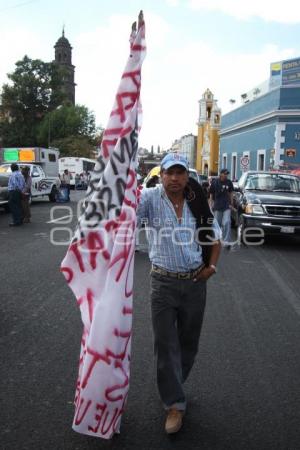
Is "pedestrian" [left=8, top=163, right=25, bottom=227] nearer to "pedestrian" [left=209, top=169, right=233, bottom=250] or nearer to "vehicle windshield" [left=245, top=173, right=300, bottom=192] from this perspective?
"pedestrian" [left=209, top=169, right=233, bottom=250]

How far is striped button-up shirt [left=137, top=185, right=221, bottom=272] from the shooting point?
137 inches

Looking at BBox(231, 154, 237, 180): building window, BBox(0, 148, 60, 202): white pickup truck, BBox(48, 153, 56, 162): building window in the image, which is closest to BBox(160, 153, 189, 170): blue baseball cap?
BBox(0, 148, 60, 202): white pickup truck

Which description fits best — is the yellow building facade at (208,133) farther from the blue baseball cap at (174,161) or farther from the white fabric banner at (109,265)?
the white fabric banner at (109,265)

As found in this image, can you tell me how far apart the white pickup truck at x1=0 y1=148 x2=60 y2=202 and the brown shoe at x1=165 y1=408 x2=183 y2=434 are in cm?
2051

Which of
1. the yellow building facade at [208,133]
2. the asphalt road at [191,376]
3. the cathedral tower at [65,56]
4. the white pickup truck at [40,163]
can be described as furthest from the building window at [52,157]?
the cathedral tower at [65,56]

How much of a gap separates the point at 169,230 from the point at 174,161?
1.53 feet

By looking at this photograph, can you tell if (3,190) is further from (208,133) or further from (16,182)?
(208,133)

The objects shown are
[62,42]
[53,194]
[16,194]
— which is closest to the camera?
[16,194]

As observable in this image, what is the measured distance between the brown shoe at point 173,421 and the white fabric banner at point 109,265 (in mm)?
347

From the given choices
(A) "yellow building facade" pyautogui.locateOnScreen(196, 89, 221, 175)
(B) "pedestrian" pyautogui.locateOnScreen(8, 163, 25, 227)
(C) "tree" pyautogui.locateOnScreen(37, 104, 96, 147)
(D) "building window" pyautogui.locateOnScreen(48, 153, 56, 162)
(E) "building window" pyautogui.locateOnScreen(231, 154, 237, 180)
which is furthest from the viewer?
(C) "tree" pyautogui.locateOnScreen(37, 104, 96, 147)

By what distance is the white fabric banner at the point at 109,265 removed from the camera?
3.10 meters

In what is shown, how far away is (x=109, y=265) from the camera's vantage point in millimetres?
3170

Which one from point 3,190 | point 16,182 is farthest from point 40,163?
point 16,182

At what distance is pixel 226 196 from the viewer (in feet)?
38.8
